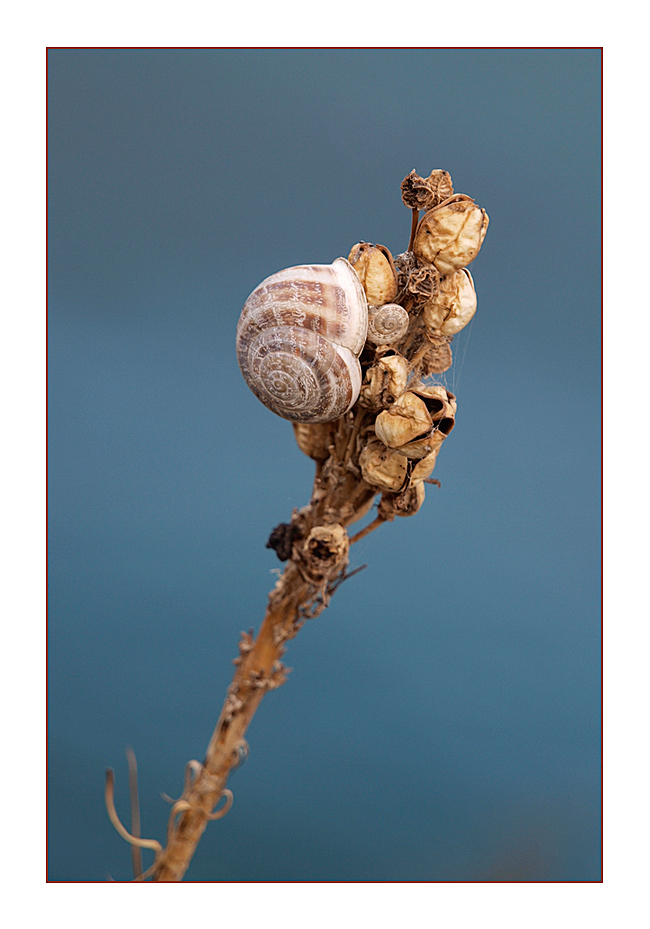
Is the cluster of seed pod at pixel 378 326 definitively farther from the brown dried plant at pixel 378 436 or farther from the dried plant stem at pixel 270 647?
the dried plant stem at pixel 270 647

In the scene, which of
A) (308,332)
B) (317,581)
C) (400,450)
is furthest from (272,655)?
(308,332)

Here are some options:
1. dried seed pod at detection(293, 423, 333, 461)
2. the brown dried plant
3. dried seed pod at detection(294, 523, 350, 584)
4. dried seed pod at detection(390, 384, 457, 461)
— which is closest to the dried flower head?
the brown dried plant

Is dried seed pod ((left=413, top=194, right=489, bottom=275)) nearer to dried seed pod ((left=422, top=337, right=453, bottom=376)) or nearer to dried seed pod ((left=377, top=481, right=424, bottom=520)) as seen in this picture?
Answer: dried seed pod ((left=422, top=337, right=453, bottom=376))

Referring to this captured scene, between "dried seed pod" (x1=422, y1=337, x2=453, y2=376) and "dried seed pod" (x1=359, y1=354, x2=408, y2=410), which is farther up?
"dried seed pod" (x1=422, y1=337, x2=453, y2=376)

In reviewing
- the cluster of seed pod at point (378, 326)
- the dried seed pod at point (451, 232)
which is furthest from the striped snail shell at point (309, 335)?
the dried seed pod at point (451, 232)
